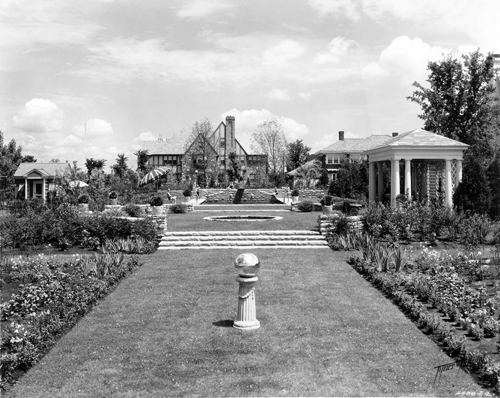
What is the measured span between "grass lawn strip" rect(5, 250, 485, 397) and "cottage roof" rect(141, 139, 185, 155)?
67916mm

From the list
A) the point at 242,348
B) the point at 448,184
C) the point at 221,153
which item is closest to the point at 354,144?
the point at 221,153

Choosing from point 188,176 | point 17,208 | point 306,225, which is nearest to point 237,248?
point 306,225

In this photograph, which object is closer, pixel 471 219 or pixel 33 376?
pixel 33 376

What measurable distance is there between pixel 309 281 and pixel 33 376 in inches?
272

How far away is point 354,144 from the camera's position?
71312mm

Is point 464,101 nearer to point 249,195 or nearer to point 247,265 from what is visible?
point 249,195

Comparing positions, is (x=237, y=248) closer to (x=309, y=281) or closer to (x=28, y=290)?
(x=309, y=281)

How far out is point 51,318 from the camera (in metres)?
8.51

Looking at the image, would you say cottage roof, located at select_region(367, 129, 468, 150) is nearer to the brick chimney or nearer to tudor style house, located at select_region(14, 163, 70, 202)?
tudor style house, located at select_region(14, 163, 70, 202)

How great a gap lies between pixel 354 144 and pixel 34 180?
138 ft

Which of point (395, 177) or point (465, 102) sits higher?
point (465, 102)

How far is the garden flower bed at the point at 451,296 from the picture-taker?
725 cm

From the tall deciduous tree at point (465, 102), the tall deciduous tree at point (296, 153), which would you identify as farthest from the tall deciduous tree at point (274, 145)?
the tall deciduous tree at point (465, 102)

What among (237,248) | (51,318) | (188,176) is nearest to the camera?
(51,318)
